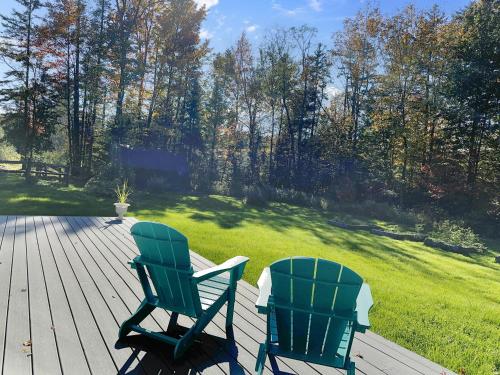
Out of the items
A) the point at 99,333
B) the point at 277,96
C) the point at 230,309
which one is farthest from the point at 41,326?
the point at 277,96

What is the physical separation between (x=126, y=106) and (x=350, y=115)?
13.5 m

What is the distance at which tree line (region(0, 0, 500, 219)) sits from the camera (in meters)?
15.5

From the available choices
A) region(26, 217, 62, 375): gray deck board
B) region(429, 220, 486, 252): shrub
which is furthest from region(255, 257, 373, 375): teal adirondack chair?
region(429, 220, 486, 252): shrub

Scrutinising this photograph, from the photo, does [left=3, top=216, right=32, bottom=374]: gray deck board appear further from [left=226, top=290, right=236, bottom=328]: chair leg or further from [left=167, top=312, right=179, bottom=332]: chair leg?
[left=226, top=290, right=236, bottom=328]: chair leg

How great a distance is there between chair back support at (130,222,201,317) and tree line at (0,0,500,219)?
47.2 ft

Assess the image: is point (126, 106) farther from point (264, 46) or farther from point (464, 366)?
point (464, 366)

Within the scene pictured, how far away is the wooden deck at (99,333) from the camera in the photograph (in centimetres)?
210

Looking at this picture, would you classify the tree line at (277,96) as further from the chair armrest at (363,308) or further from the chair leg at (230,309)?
the chair armrest at (363,308)

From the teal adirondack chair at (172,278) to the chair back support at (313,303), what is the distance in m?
0.58

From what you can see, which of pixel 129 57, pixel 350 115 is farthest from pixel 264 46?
pixel 129 57

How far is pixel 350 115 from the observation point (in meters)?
21.8

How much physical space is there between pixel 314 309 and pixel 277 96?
70.2 feet

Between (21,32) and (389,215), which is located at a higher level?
(21,32)

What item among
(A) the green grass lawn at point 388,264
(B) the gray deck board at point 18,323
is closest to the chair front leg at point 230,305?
(B) the gray deck board at point 18,323
